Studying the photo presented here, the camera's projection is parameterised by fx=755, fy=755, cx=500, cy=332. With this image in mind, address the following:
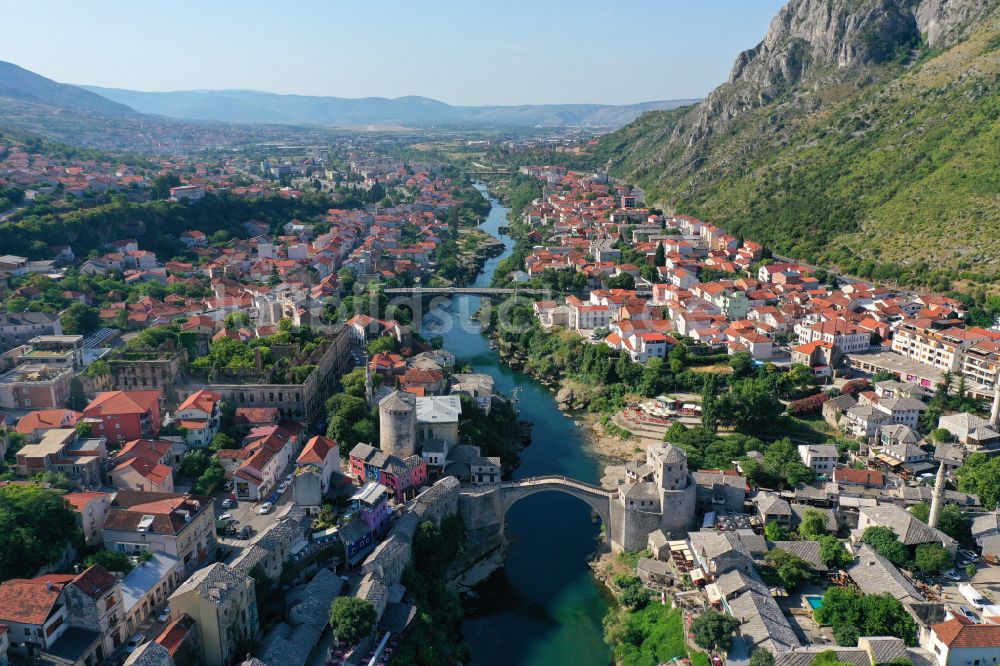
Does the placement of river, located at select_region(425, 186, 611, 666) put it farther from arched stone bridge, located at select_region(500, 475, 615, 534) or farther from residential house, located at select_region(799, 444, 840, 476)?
residential house, located at select_region(799, 444, 840, 476)

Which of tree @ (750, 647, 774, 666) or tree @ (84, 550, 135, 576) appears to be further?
tree @ (84, 550, 135, 576)

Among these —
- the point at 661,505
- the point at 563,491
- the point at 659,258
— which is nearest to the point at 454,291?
the point at 659,258

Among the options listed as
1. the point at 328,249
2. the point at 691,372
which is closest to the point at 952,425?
the point at 691,372

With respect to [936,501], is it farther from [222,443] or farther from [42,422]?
[42,422]

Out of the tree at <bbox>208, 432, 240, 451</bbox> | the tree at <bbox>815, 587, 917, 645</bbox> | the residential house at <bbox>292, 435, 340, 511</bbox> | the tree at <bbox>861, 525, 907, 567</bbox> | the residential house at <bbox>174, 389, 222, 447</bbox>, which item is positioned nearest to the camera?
the tree at <bbox>815, 587, 917, 645</bbox>

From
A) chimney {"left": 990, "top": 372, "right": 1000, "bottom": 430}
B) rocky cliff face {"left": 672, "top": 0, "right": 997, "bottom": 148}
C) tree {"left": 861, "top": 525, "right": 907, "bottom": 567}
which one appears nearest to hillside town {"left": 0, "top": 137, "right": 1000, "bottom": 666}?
tree {"left": 861, "top": 525, "right": 907, "bottom": 567}

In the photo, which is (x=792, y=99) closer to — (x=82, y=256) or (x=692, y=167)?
(x=692, y=167)

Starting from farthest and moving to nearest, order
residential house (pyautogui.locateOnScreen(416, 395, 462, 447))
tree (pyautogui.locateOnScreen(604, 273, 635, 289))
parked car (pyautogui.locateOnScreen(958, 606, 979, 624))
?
1. tree (pyautogui.locateOnScreen(604, 273, 635, 289))
2. residential house (pyautogui.locateOnScreen(416, 395, 462, 447))
3. parked car (pyautogui.locateOnScreen(958, 606, 979, 624))
